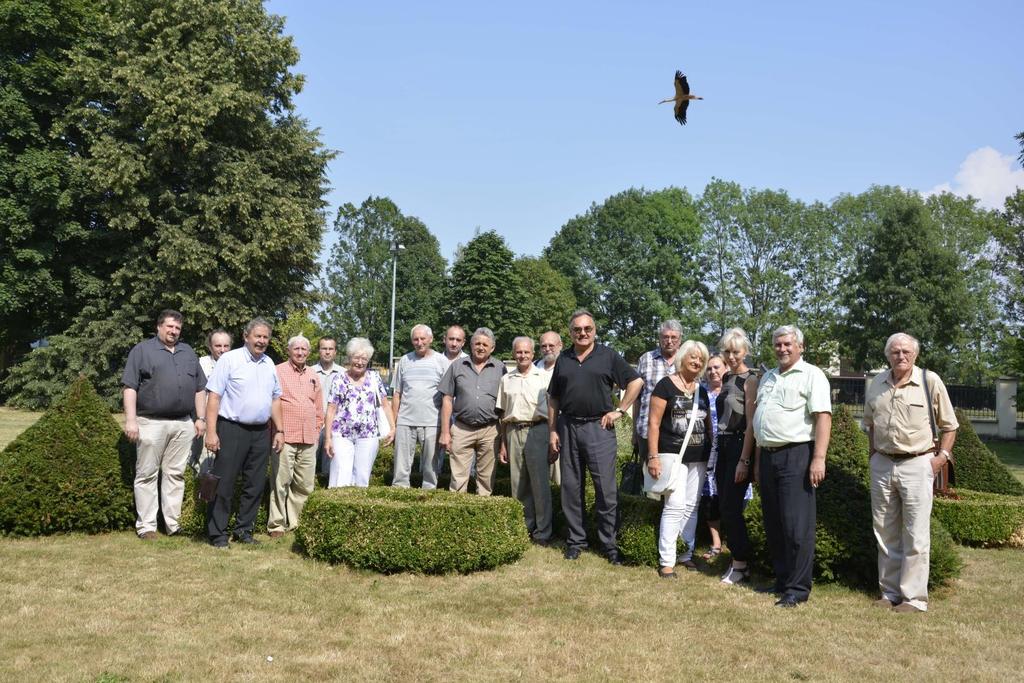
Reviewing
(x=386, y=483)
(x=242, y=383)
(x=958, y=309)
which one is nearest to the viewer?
(x=242, y=383)

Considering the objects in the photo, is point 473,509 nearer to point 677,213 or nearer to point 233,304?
point 233,304

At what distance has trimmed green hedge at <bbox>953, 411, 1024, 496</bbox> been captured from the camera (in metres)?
9.33

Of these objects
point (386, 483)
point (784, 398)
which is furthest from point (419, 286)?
point (784, 398)

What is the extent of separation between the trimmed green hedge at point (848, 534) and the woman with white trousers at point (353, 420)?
3.59 m

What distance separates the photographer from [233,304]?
24.6 meters

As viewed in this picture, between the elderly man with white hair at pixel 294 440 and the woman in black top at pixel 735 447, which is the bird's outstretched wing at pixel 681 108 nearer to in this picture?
the woman in black top at pixel 735 447

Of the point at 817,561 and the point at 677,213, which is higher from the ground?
the point at 677,213

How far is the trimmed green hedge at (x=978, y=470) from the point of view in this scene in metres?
9.33

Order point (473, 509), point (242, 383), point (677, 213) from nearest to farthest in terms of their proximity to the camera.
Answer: point (473, 509)
point (242, 383)
point (677, 213)

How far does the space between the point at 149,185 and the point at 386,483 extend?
18588mm

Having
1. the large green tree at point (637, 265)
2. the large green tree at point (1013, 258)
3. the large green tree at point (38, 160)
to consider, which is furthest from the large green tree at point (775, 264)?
the large green tree at point (38, 160)

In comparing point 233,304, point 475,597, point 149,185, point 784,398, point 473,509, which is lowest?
point 475,597

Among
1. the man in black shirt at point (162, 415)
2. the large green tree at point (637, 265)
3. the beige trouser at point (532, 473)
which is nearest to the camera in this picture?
the man in black shirt at point (162, 415)

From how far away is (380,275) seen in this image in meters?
60.2
